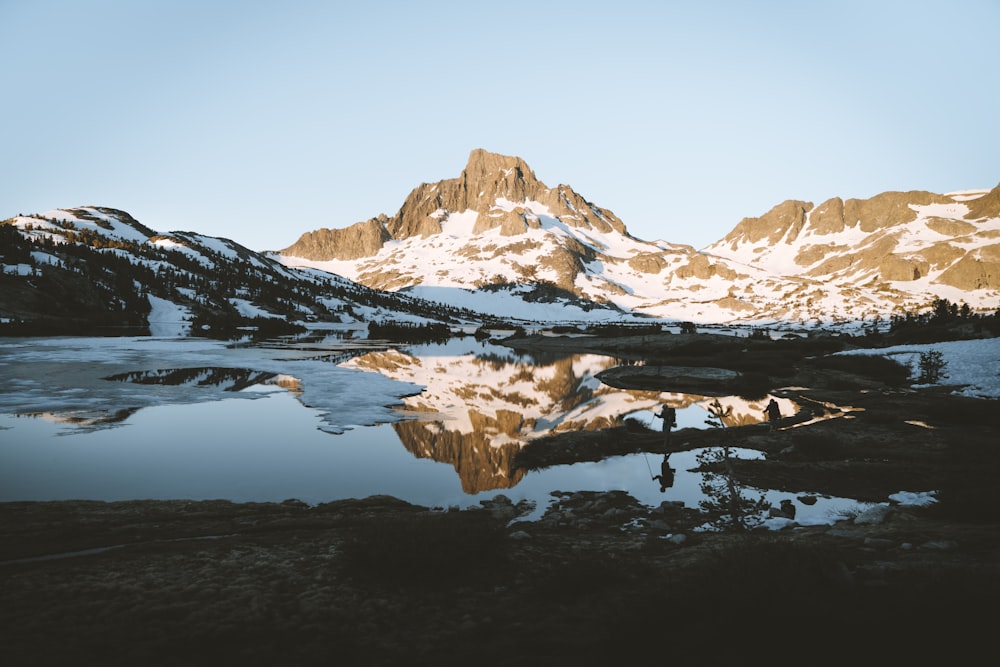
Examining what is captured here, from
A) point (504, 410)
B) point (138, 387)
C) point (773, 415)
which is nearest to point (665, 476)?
point (773, 415)

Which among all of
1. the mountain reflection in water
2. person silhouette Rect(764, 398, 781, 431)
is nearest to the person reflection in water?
the mountain reflection in water

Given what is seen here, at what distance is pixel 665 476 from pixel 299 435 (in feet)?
49.9

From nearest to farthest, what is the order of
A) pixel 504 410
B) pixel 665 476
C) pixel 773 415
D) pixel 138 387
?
1. pixel 665 476
2. pixel 773 415
3. pixel 138 387
4. pixel 504 410

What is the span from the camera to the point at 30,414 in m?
22.2

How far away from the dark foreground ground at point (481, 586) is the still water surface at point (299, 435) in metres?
2.28

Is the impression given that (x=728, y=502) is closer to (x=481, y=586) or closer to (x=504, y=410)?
(x=481, y=586)

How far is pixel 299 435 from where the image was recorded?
21.6 metres

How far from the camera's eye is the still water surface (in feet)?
50.1

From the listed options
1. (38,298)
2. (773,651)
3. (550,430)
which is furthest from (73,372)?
(38,298)

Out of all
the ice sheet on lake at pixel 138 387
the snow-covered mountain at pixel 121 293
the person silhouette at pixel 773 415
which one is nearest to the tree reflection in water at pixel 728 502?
the person silhouette at pixel 773 415

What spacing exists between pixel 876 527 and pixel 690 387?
3203 centimetres

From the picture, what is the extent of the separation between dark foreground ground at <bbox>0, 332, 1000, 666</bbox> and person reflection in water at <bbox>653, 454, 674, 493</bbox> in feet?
9.87

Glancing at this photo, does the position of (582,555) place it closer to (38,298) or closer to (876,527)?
(876,527)

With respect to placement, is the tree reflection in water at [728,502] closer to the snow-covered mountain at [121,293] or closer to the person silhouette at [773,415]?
the person silhouette at [773,415]
